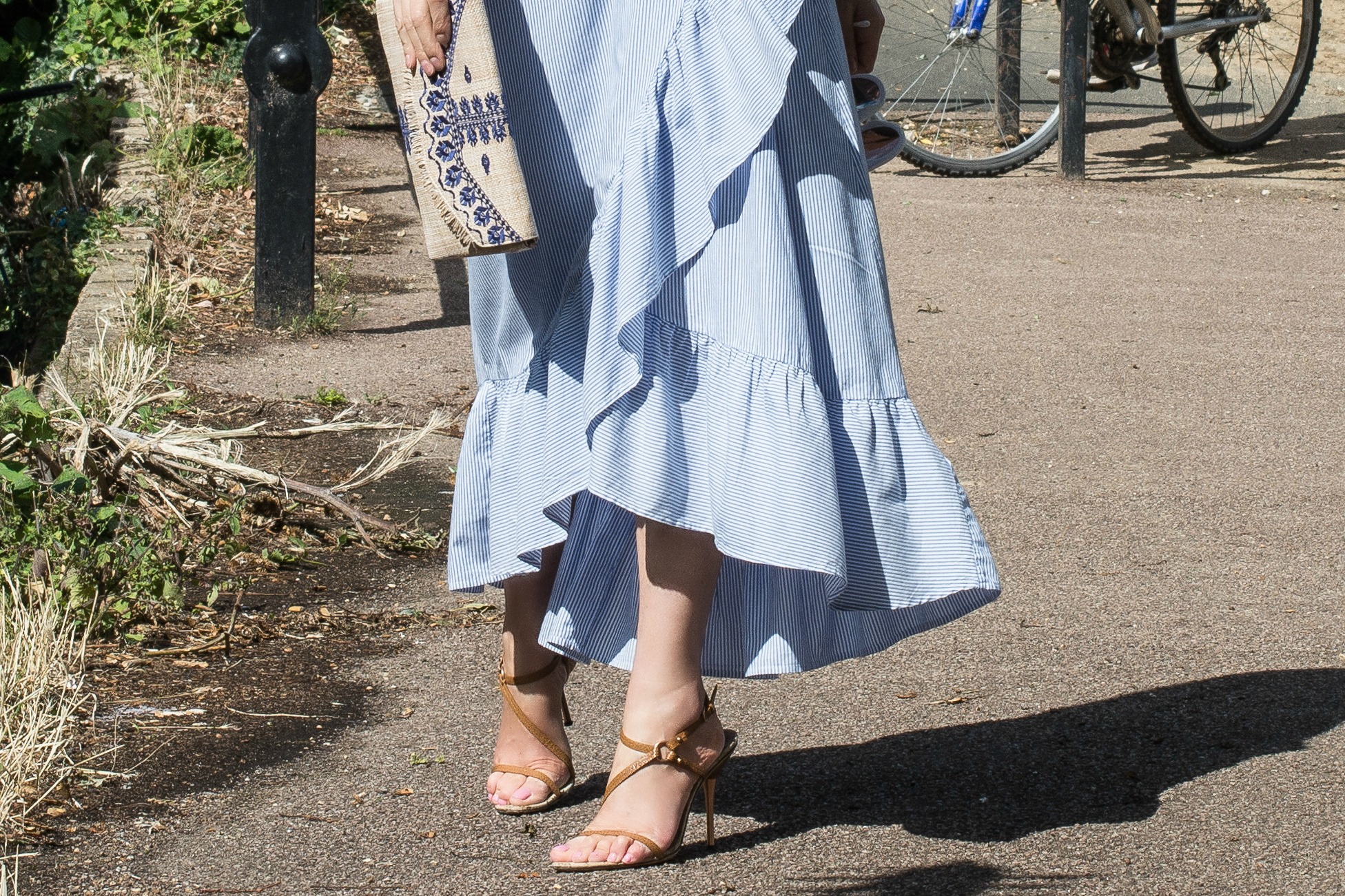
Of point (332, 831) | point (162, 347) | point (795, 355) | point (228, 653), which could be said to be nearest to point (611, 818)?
point (332, 831)

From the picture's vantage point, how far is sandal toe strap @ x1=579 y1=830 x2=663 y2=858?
222 cm

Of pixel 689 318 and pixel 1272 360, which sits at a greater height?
pixel 689 318

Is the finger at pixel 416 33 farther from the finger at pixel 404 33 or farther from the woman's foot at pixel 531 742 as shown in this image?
the woman's foot at pixel 531 742

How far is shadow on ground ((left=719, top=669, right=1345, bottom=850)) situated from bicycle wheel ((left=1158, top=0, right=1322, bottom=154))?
19.4ft

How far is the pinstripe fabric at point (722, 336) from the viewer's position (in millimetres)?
2145

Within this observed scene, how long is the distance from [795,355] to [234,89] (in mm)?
7281

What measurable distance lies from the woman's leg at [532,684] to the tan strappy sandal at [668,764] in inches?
7.3

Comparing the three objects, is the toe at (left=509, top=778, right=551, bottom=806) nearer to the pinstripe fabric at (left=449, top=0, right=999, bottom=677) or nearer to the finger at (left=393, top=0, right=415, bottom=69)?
the pinstripe fabric at (left=449, top=0, right=999, bottom=677)

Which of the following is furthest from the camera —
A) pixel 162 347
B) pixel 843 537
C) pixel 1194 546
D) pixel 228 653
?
pixel 162 347

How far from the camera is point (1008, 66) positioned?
852 cm

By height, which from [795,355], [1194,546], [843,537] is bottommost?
[1194,546]

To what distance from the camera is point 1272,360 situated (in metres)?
5.16

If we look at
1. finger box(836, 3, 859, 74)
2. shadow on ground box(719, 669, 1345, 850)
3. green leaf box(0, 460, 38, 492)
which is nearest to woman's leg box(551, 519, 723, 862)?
shadow on ground box(719, 669, 1345, 850)

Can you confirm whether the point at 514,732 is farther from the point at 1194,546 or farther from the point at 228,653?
the point at 1194,546
